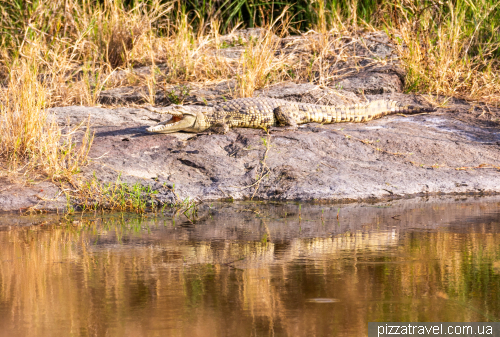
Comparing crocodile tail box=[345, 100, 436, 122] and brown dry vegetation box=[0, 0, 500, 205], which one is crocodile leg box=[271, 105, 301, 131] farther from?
brown dry vegetation box=[0, 0, 500, 205]

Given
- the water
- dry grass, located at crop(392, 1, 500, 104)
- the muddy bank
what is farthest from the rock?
dry grass, located at crop(392, 1, 500, 104)

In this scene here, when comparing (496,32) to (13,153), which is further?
(496,32)

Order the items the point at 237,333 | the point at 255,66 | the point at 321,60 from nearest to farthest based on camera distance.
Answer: the point at 237,333, the point at 255,66, the point at 321,60

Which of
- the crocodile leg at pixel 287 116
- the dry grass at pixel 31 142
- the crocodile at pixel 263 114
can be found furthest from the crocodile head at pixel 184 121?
the dry grass at pixel 31 142

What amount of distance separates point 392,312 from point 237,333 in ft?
2.14

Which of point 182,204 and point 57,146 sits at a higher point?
point 57,146

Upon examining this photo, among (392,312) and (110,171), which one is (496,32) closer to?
(110,171)

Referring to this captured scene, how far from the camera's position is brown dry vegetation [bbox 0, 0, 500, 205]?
7938 millimetres

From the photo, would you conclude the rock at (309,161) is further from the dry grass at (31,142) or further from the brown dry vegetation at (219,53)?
the brown dry vegetation at (219,53)

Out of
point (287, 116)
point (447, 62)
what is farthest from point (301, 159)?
point (447, 62)

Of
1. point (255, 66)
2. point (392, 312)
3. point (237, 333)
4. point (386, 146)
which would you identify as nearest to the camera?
point (237, 333)

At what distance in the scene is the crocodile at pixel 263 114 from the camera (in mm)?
6543

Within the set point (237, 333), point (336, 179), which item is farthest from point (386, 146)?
point (237, 333)

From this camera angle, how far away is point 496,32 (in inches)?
344
